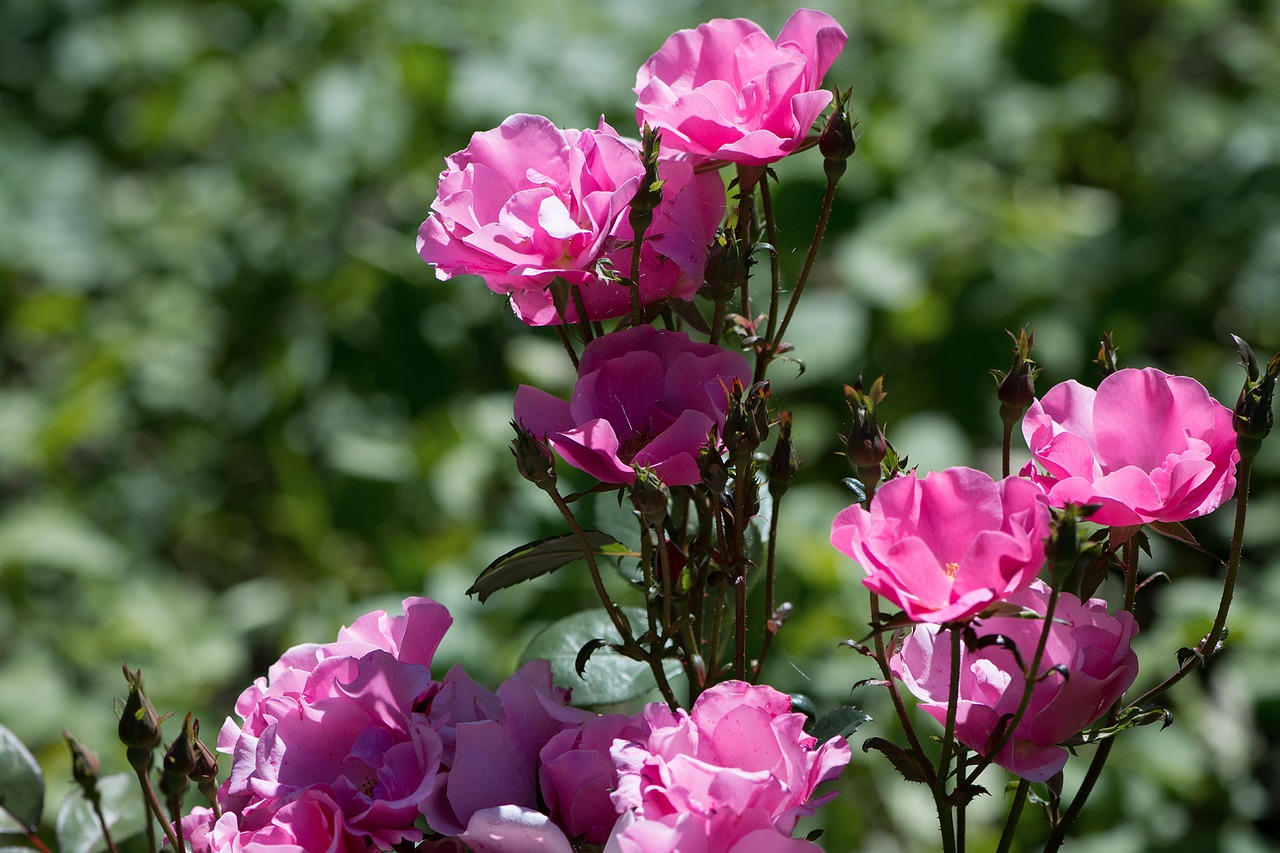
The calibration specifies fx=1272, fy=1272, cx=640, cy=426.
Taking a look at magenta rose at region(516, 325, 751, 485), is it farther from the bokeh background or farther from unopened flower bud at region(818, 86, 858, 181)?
the bokeh background

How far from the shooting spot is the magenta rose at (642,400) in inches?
17.3

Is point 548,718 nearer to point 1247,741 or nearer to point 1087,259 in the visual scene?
point 1247,741

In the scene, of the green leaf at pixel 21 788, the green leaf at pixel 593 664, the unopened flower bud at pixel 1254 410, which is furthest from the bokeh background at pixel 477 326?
the unopened flower bud at pixel 1254 410

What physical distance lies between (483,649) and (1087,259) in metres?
0.95

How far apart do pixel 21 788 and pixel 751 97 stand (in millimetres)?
455

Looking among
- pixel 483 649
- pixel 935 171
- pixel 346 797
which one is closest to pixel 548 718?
pixel 346 797

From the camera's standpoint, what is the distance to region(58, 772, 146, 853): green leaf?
59 cm

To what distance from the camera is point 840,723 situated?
46cm

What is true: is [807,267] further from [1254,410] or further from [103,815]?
[103,815]

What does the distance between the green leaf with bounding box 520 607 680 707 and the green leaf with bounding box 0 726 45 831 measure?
234 mm

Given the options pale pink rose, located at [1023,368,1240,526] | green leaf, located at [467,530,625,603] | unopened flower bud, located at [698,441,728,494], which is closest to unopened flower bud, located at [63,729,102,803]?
green leaf, located at [467,530,625,603]

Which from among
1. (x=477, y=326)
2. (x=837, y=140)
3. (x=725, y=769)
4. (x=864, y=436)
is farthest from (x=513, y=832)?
(x=477, y=326)

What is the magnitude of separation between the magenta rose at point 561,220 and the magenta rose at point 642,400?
0.03 m

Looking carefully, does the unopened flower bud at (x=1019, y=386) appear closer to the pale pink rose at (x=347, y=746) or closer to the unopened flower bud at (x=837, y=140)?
the unopened flower bud at (x=837, y=140)
